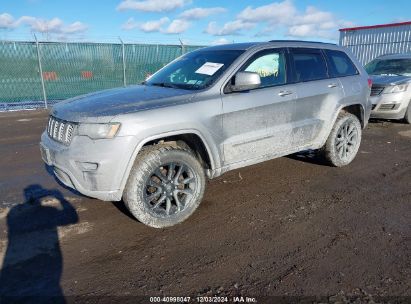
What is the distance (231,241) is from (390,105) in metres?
7.05

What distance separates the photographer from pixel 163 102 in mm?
3617

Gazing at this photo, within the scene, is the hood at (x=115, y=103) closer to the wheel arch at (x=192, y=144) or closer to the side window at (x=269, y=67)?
the wheel arch at (x=192, y=144)

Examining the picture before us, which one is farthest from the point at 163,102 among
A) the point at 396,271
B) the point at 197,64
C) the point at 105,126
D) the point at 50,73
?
the point at 50,73

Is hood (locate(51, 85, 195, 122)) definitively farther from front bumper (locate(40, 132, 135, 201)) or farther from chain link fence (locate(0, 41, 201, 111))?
chain link fence (locate(0, 41, 201, 111))

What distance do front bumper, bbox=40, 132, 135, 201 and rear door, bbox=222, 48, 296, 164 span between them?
1.20m

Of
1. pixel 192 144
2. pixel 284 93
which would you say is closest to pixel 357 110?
pixel 284 93

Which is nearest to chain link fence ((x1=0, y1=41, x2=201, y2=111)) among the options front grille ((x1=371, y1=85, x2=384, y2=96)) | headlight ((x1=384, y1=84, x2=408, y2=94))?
front grille ((x1=371, y1=85, x2=384, y2=96))

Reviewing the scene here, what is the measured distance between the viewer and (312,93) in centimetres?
479

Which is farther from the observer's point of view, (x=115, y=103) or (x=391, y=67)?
(x=391, y=67)

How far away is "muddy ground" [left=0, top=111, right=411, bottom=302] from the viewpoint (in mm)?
2781

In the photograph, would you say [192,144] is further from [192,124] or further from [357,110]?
[357,110]

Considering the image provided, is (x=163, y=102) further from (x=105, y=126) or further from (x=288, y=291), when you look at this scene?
(x=288, y=291)

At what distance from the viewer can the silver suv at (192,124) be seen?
335 cm

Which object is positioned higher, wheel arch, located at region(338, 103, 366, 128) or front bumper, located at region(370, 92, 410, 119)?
wheel arch, located at region(338, 103, 366, 128)
